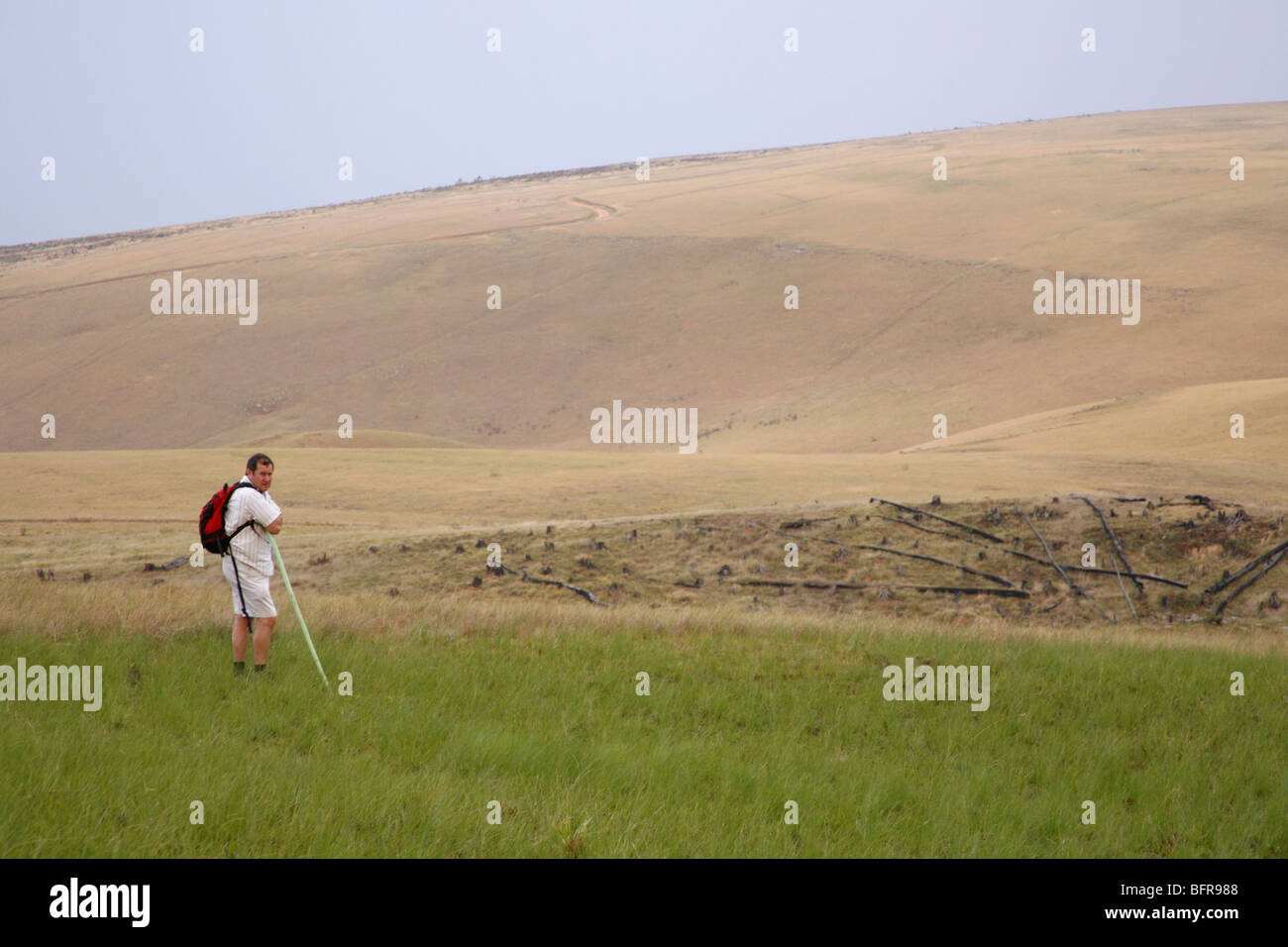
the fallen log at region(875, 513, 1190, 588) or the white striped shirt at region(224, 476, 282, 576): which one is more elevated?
the white striped shirt at region(224, 476, 282, 576)

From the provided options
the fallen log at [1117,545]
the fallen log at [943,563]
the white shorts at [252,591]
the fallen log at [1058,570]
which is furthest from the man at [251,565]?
the fallen log at [1117,545]

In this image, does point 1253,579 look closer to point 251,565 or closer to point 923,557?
point 923,557

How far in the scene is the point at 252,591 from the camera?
8.58 m

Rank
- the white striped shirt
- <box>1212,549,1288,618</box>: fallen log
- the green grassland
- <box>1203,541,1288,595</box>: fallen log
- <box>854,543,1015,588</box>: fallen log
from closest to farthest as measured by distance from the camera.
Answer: the green grassland < the white striped shirt < <box>1212,549,1288,618</box>: fallen log < <box>1203,541,1288,595</box>: fallen log < <box>854,543,1015,588</box>: fallen log

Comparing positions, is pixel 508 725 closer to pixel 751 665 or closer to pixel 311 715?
pixel 311 715

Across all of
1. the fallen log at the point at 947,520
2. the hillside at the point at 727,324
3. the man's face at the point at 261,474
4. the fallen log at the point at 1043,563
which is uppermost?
the hillside at the point at 727,324

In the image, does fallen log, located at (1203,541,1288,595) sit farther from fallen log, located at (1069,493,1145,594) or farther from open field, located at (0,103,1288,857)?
fallen log, located at (1069,493,1145,594)

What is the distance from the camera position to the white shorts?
338 inches

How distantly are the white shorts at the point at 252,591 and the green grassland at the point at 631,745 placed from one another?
50 centimetres

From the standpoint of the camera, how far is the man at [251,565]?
852cm

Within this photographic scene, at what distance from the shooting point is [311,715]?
299 inches

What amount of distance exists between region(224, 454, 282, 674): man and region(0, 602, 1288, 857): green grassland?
287 mm

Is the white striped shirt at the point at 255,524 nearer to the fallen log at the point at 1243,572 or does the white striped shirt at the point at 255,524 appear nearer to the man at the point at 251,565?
the man at the point at 251,565

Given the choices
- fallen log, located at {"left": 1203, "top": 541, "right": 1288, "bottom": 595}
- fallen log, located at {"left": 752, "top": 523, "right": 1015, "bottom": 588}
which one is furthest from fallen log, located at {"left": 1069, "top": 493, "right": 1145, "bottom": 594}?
fallen log, located at {"left": 752, "top": 523, "right": 1015, "bottom": 588}
